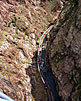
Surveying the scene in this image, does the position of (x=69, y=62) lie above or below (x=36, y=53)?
above

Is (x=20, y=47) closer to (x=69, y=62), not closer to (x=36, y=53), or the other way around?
(x=36, y=53)

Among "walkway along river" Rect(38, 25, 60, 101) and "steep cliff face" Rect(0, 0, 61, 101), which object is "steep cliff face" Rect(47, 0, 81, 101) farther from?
"steep cliff face" Rect(0, 0, 61, 101)

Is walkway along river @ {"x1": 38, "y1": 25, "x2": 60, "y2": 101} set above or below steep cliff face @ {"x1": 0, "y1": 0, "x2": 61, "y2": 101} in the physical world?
below

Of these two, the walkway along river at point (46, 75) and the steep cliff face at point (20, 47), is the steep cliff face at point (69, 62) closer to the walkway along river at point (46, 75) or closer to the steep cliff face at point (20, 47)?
the walkway along river at point (46, 75)

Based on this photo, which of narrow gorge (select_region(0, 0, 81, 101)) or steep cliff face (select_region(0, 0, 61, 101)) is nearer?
narrow gorge (select_region(0, 0, 81, 101))

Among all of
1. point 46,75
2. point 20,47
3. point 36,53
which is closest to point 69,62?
point 46,75

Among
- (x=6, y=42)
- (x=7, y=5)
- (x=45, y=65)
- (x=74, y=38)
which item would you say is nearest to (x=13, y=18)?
(x=7, y=5)

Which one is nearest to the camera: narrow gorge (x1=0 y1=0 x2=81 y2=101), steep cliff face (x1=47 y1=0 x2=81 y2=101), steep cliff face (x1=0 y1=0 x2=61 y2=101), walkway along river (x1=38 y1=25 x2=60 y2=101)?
steep cliff face (x1=47 y1=0 x2=81 y2=101)

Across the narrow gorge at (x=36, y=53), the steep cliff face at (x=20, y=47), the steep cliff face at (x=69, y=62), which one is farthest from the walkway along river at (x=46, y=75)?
the steep cliff face at (x=69, y=62)

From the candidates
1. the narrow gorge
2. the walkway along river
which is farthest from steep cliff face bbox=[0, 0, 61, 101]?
the walkway along river

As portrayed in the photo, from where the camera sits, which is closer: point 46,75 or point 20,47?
point 46,75

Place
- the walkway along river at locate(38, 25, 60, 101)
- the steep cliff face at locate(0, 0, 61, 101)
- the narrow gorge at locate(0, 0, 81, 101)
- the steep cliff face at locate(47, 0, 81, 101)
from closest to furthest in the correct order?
the steep cliff face at locate(47, 0, 81, 101), the narrow gorge at locate(0, 0, 81, 101), the steep cliff face at locate(0, 0, 61, 101), the walkway along river at locate(38, 25, 60, 101)
